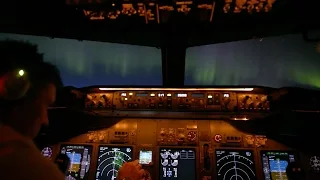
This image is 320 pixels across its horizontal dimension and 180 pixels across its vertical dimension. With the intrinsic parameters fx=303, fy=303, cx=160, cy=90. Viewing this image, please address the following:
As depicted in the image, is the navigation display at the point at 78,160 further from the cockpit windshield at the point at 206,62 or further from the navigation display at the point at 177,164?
the cockpit windshield at the point at 206,62

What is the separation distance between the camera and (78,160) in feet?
10.8

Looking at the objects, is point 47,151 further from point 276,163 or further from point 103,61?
point 276,163

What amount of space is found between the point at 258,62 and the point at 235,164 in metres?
1.79

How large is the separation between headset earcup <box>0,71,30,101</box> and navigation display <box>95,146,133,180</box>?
2522 mm

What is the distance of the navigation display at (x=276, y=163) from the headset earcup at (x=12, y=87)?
2866 millimetres

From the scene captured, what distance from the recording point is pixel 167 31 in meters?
3.31

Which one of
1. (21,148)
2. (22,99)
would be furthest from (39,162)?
(22,99)

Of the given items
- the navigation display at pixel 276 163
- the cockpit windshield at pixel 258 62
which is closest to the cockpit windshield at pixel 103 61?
the cockpit windshield at pixel 258 62

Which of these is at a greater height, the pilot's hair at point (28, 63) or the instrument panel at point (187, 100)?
the instrument panel at point (187, 100)

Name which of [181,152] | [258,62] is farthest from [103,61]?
[258,62]

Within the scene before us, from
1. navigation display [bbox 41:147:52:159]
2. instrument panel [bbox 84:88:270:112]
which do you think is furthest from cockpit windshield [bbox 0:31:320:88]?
navigation display [bbox 41:147:52:159]

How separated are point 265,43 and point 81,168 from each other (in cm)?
277

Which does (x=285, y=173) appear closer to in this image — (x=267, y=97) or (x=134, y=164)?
(x=267, y=97)

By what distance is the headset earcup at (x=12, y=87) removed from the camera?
820 mm
